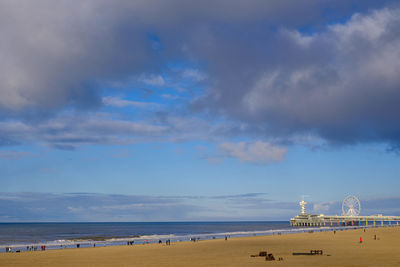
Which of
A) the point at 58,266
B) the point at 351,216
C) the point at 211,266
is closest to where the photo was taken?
the point at 211,266

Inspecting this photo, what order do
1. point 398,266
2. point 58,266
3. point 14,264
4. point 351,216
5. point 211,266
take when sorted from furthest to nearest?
1. point 351,216
2. point 14,264
3. point 58,266
4. point 211,266
5. point 398,266

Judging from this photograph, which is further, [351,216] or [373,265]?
[351,216]

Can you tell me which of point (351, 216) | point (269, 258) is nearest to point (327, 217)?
point (351, 216)

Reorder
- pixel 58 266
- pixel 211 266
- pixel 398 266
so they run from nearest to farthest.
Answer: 1. pixel 398 266
2. pixel 211 266
3. pixel 58 266

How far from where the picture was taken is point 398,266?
32.2 meters

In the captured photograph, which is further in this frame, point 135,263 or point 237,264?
point 135,263

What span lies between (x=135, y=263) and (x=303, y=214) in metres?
169

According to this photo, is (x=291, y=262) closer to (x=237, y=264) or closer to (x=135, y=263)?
(x=237, y=264)

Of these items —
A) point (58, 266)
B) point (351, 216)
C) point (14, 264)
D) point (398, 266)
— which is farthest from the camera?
point (351, 216)

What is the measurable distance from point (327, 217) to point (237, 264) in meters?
174

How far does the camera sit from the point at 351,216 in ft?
639

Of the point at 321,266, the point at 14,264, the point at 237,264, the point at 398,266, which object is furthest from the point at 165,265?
the point at 398,266

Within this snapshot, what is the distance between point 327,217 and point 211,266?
175163 millimetres

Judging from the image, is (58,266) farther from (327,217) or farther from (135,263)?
(327,217)
